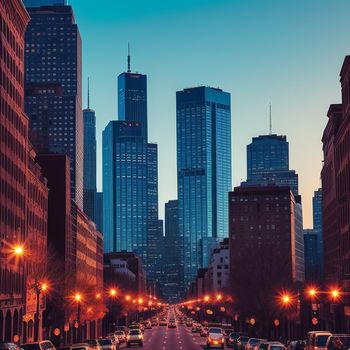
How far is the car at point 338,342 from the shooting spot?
47844 mm

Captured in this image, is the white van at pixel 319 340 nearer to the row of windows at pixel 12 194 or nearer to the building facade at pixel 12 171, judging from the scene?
the building facade at pixel 12 171

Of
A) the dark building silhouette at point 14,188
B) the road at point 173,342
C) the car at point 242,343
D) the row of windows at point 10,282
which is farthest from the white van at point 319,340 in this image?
the road at point 173,342

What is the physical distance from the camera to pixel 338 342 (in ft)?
157

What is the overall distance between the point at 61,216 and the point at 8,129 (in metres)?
44.5

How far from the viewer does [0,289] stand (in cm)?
8462

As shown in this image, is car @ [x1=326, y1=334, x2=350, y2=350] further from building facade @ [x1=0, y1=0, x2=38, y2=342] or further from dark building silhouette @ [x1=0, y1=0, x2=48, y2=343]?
building facade @ [x1=0, y1=0, x2=38, y2=342]

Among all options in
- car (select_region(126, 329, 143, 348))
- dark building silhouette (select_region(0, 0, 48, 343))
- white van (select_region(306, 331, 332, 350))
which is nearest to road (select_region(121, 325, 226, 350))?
car (select_region(126, 329, 143, 348))

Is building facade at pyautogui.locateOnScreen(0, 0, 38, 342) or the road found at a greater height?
building facade at pyautogui.locateOnScreen(0, 0, 38, 342)

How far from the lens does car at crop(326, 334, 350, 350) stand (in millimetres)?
47844

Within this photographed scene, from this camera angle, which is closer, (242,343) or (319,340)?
(319,340)

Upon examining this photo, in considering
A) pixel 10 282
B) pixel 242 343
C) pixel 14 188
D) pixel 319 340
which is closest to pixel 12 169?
pixel 14 188

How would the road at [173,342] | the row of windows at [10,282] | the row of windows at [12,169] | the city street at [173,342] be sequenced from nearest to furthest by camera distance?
the row of windows at [10,282] < the row of windows at [12,169] < the road at [173,342] < the city street at [173,342]

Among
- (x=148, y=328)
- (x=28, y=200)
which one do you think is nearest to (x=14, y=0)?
(x=28, y=200)

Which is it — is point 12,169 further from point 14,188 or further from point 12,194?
point 12,194
